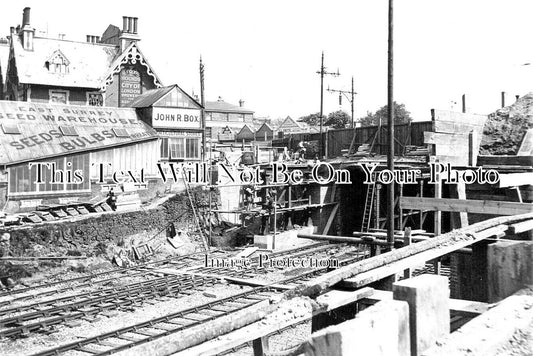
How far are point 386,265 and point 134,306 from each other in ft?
40.5

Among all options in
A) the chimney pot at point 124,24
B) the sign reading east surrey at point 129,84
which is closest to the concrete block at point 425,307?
the sign reading east surrey at point 129,84

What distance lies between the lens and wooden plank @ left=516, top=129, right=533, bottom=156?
13691 millimetres

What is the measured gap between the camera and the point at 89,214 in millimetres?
22250

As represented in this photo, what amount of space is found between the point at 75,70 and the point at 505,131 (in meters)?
31.1

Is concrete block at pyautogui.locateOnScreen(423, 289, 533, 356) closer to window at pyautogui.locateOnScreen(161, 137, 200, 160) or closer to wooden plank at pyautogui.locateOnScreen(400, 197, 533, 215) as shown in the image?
wooden plank at pyautogui.locateOnScreen(400, 197, 533, 215)

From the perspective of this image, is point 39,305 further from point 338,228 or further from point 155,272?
point 338,228

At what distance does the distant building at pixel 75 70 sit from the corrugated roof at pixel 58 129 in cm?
825

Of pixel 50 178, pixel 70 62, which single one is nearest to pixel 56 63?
pixel 70 62

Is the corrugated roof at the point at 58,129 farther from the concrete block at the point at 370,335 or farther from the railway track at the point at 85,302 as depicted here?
the concrete block at the point at 370,335

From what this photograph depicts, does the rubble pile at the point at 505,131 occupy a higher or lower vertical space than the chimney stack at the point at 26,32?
lower

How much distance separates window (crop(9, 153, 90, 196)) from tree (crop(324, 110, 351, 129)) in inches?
2109

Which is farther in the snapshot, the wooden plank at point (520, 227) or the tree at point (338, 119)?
the tree at point (338, 119)

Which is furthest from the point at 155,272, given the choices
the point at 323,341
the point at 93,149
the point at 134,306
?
the point at 323,341

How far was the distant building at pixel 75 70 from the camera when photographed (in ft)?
118
